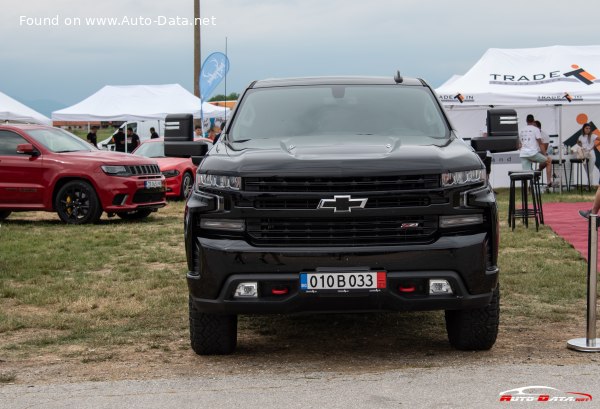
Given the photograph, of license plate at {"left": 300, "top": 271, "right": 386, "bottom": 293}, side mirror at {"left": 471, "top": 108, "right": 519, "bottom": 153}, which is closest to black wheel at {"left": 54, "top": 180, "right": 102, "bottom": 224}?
side mirror at {"left": 471, "top": 108, "right": 519, "bottom": 153}

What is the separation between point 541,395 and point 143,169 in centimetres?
1310

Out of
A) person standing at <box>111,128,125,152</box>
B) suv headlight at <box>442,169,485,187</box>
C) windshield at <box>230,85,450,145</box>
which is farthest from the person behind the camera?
person standing at <box>111,128,125,152</box>

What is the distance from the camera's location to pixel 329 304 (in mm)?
5922

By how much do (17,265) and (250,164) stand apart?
6.30 meters

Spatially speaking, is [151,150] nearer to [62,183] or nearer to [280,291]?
[62,183]

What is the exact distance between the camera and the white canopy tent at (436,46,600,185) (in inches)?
902

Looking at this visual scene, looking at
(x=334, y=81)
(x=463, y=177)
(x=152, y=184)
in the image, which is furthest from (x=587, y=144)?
(x=463, y=177)

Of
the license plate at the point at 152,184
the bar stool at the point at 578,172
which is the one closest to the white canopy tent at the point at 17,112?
the license plate at the point at 152,184

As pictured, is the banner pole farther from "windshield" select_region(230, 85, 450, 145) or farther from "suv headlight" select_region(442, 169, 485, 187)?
"windshield" select_region(230, 85, 450, 145)

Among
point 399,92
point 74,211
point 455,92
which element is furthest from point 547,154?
point 399,92

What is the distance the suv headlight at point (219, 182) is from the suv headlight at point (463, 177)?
1.23 meters

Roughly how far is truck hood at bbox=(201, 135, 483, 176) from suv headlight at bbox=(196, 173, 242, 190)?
0.04m

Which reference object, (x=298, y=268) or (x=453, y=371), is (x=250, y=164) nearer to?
(x=298, y=268)

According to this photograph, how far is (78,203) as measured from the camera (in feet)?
56.4
